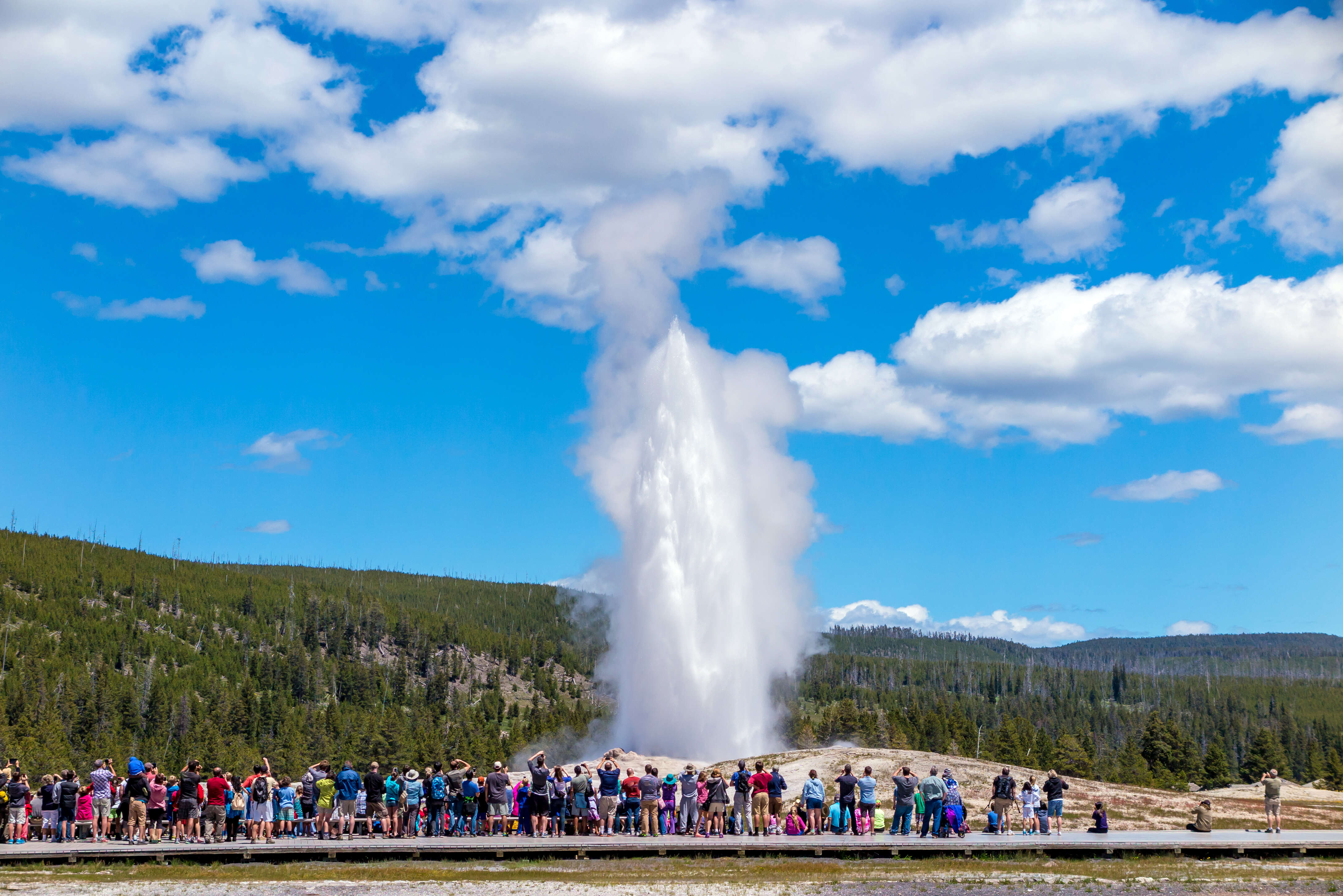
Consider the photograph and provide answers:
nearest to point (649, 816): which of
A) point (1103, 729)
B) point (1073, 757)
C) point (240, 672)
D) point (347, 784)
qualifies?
point (347, 784)

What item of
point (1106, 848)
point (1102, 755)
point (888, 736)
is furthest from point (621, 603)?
point (1102, 755)

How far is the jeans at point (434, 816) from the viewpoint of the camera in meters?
26.2

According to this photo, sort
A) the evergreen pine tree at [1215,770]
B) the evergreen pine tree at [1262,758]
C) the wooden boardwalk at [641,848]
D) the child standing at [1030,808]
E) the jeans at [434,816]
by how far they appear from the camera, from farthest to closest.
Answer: the evergreen pine tree at [1262,758], the evergreen pine tree at [1215,770], the child standing at [1030,808], the jeans at [434,816], the wooden boardwalk at [641,848]

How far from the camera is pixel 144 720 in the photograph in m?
122

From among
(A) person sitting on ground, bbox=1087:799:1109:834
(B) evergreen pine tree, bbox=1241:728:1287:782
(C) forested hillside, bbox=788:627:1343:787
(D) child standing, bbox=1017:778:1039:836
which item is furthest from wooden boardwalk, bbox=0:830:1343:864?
(B) evergreen pine tree, bbox=1241:728:1287:782

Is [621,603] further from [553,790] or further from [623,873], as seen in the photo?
[623,873]

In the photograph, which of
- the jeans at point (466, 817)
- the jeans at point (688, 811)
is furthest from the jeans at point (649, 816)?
the jeans at point (466, 817)

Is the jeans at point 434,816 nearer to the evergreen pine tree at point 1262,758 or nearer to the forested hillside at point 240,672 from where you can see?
the forested hillside at point 240,672

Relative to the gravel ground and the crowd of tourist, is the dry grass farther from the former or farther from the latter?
the crowd of tourist

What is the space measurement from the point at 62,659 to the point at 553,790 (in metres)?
129

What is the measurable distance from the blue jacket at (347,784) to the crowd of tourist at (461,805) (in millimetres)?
40

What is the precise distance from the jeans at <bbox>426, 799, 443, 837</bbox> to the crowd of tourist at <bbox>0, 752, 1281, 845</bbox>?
5 cm

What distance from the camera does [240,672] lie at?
506 ft

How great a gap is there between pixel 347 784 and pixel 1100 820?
16.9 meters
